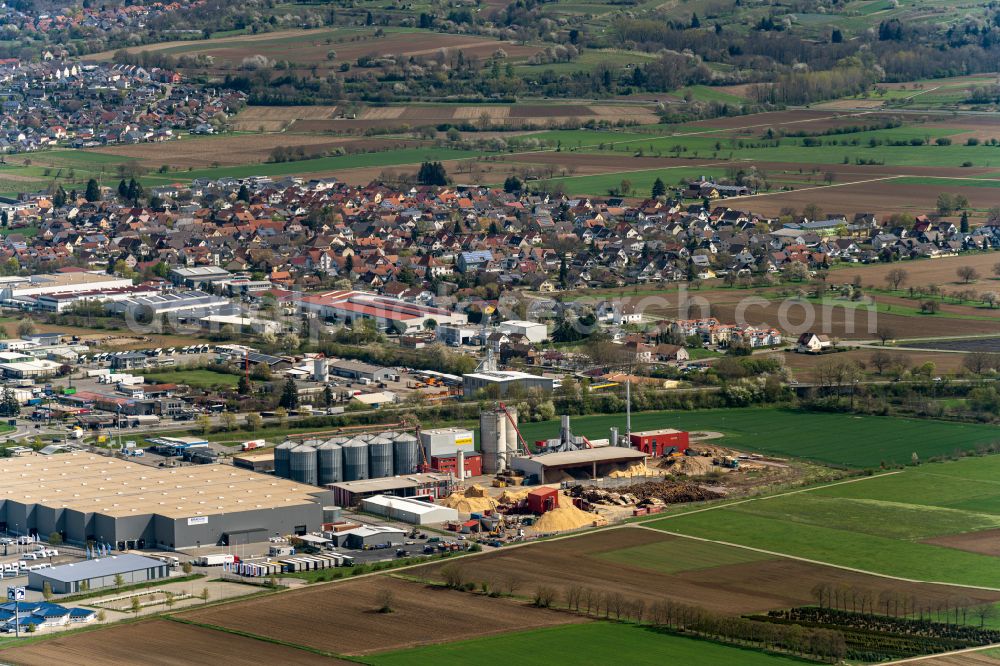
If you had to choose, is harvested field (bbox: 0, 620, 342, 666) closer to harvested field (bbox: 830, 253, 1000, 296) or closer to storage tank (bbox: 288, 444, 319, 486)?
storage tank (bbox: 288, 444, 319, 486)

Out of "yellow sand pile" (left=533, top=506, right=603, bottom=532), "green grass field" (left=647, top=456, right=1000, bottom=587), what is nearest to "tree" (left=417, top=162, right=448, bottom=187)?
"green grass field" (left=647, top=456, right=1000, bottom=587)

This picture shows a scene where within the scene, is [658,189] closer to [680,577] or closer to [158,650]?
[680,577]

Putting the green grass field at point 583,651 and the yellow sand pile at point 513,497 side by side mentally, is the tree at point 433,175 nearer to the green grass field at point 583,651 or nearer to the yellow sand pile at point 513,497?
the yellow sand pile at point 513,497

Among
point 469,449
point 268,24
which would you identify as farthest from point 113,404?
point 268,24

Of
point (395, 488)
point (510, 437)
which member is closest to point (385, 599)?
point (395, 488)

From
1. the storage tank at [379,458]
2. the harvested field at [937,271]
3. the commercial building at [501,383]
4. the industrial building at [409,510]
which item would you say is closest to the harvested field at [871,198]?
the harvested field at [937,271]
